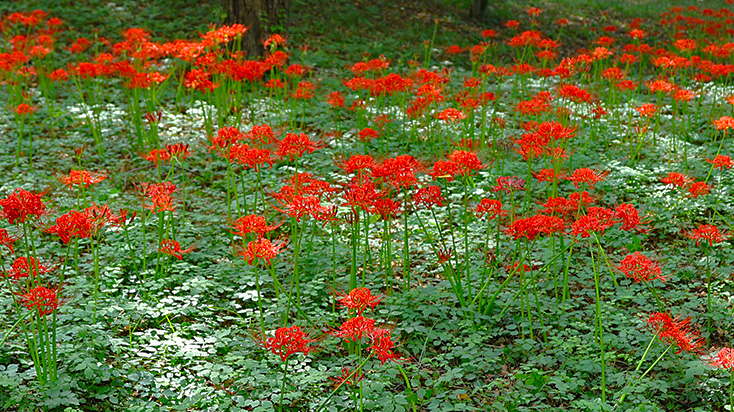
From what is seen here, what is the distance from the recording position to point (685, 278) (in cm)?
392

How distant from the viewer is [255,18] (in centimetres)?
808

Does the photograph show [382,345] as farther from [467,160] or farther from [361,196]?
[467,160]

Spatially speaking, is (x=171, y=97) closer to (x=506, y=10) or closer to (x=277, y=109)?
(x=277, y=109)

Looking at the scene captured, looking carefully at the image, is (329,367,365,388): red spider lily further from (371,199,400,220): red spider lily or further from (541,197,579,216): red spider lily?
(541,197,579,216): red spider lily

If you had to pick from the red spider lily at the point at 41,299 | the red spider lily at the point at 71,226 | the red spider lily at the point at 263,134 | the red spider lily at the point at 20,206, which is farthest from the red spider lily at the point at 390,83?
the red spider lily at the point at 41,299

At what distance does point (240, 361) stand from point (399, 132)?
406cm

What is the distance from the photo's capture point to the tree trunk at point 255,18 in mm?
8016

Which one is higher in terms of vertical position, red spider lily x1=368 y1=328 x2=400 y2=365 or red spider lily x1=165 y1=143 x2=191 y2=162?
red spider lily x1=165 y1=143 x2=191 y2=162

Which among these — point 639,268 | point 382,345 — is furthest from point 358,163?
point 639,268

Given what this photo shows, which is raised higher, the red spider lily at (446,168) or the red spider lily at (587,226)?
the red spider lily at (446,168)

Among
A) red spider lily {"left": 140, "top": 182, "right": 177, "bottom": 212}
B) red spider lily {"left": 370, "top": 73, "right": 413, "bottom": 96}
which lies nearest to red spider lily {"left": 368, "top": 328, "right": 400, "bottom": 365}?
red spider lily {"left": 140, "top": 182, "right": 177, "bottom": 212}

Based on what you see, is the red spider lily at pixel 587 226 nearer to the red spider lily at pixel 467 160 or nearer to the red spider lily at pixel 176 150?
the red spider lily at pixel 467 160

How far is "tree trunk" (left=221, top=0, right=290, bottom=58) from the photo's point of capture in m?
8.02

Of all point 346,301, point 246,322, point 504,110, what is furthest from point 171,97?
point 346,301
